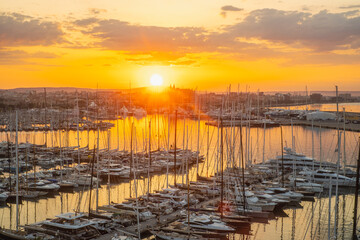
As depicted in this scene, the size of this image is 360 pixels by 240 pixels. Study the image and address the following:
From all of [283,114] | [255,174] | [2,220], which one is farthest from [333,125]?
[2,220]

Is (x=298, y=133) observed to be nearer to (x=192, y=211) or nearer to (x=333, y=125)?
(x=333, y=125)

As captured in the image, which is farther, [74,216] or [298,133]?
[298,133]

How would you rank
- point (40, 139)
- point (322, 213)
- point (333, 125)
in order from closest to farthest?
point (322, 213)
point (40, 139)
point (333, 125)

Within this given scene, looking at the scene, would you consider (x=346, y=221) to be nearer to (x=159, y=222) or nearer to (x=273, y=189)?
(x=273, y=189)

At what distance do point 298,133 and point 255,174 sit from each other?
3901 centimetres

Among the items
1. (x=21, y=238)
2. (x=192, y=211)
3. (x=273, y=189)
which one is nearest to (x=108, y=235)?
(x=21, y=238)

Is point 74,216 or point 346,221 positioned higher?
point 74,216

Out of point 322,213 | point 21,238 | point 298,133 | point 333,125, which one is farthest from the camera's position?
point 333,125


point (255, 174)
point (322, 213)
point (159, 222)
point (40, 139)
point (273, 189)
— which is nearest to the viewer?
point (159, 222)

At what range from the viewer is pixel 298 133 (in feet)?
209

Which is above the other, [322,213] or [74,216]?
[74,216]

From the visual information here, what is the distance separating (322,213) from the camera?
808 inches

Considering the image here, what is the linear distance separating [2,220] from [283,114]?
273 ft

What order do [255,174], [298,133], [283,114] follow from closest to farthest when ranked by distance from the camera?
[255,174]
[298,133]
[283,114]
